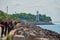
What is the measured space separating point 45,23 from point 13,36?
78.2m

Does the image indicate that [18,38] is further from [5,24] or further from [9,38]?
[5,24]

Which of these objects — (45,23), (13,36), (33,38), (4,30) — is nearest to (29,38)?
(33,38)

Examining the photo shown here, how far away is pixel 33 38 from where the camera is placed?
705 centimetres

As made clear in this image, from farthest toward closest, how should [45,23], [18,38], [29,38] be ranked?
[45,23] → [29,38] → [18,38]

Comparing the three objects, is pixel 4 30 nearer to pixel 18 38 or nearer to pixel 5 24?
pixel 5 24

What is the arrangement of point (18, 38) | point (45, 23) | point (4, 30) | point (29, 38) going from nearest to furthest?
point (18, 38) → point (29, 38) → point (4, 30) → point (45, 23)

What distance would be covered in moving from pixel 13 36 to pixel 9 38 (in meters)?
0.10

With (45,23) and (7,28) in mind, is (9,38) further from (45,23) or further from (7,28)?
(45,23)

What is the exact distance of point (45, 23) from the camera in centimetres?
8388

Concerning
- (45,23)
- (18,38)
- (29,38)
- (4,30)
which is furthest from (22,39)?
(45,23)

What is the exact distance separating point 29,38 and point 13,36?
3.93 feet

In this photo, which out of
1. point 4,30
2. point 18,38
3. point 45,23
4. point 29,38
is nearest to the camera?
point 18,38

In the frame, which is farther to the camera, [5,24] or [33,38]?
[5,24]

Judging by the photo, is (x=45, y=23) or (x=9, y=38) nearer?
(x=9, y=38)
